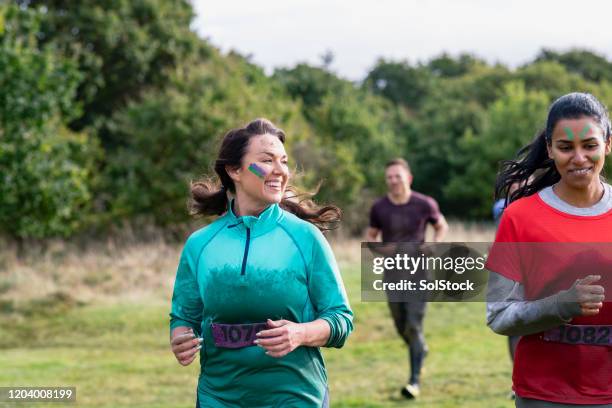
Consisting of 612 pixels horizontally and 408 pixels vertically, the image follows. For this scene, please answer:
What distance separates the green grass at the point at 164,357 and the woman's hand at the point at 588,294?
21.2 ft

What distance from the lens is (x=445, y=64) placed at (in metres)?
70.1

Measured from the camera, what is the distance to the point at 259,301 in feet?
12.5

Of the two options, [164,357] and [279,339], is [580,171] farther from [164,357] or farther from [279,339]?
[164,357]

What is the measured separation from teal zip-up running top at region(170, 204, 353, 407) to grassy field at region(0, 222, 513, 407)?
5887mm

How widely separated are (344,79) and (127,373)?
4160 cm

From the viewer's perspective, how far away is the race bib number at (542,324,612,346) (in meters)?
3.49

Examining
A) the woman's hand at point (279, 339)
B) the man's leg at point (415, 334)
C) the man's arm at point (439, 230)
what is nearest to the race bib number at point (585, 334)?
the woman's hand at point (279, 339)

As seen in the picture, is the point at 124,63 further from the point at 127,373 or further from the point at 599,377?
the point at 599,377

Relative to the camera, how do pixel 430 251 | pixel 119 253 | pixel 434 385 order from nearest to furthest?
pixel 430 251
pixel 434 385
pixel 119 253

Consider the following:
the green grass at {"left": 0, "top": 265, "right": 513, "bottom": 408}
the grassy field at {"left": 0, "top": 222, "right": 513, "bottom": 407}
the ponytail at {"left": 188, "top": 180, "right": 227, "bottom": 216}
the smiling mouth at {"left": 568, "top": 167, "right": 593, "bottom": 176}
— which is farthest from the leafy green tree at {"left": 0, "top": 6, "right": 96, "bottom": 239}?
the smiling mouth at {"left": 568, "top": 167, "right": 593, "bottom": 176}

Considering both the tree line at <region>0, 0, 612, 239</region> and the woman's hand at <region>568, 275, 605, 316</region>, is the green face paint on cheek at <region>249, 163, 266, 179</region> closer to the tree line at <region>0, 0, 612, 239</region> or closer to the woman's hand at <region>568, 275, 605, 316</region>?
the woman's hand at <region>568, 275, 605, 316</region>

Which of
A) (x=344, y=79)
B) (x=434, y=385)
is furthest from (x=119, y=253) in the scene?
(x=344, y=79)

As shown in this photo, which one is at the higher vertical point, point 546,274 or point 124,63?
point 124,63

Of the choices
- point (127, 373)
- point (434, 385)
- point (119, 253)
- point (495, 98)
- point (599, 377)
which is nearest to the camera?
point (599, 377)
